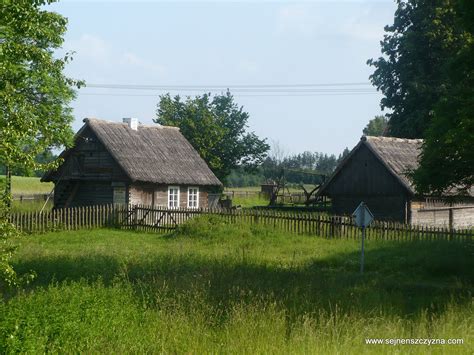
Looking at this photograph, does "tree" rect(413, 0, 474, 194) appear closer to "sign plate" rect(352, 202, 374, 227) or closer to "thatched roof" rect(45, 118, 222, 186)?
"sign plate" rect(352, 202, 374, 227)

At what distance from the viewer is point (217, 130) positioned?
55406 mm

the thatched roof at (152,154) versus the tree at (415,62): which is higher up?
the tree at (415,62)

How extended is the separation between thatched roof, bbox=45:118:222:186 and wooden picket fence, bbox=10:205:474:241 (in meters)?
3.15

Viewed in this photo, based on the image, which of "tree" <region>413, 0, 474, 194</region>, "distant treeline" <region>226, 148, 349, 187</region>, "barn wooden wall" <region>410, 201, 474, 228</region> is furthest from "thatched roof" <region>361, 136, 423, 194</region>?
"distant treeline" <region>226, 148, 349, 187</region>

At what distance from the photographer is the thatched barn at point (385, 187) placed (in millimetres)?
30734

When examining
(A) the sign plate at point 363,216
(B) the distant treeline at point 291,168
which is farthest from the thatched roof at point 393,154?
(B) the distant treeline at point 291,168

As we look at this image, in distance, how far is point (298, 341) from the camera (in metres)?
8.12

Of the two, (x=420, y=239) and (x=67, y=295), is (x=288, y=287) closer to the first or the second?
(x=67, y=295)

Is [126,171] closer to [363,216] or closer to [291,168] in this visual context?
[363,216]

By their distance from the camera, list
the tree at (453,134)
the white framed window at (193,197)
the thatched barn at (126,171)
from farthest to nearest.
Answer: the white framed window at (193,197) → the thatched barn at (126,171) → the tree at (453,134)

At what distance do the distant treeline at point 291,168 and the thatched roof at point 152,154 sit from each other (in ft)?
167

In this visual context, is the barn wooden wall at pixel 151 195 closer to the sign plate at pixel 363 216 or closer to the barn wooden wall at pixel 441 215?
the barn wooden wall at pixel 441 215

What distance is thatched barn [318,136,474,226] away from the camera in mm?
30734

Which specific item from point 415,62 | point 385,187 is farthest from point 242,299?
point 415,62
